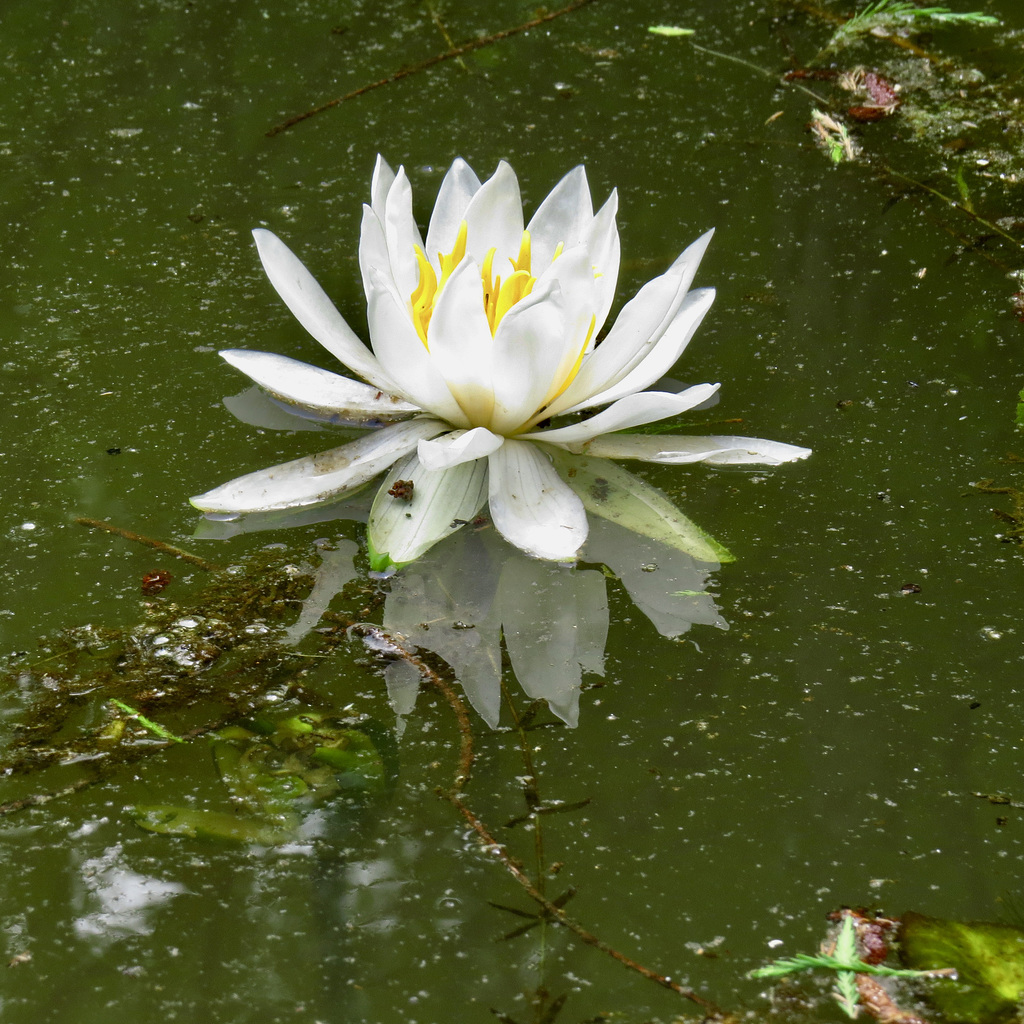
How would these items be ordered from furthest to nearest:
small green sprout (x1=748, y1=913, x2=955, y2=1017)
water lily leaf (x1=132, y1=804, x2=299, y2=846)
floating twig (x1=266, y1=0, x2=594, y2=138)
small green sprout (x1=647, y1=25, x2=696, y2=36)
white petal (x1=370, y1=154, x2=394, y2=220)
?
small green sprout (x1=647, y1=25, x2=696, y2=36) → floating twig (x1=266, y1=0, x2=594, y2=138) → white petal (x1=370, y1=154, x2=394, y2=220) → water lily leaf (x1=132, y1=804, x2=299, y2=846) → small green sprout (x1=748, y1=913, x2=955, y2=1017)

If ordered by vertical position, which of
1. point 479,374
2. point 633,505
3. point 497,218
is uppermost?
point 497,218

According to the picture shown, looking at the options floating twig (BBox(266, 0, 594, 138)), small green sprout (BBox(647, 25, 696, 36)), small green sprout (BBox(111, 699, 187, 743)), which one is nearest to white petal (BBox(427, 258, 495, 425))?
small green sprout (BBox(111, 699, 187, 743))

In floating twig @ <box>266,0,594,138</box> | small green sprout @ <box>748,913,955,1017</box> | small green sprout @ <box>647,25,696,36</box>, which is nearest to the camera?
small green sprout @ <box>748,913,955,1017</box>

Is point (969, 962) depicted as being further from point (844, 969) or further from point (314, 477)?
point (314, 477)

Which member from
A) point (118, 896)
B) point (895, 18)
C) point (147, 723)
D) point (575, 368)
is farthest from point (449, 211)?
point (895, 18)

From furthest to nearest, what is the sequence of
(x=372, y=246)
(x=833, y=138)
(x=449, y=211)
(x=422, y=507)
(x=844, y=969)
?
(x=833, y=138) → (x=449, y=211) → (x=372, y=246) → (x=422, y=507) → (x=844, y=969)

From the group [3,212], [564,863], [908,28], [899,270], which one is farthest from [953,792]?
[908,28]

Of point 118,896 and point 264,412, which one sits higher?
point 264,412

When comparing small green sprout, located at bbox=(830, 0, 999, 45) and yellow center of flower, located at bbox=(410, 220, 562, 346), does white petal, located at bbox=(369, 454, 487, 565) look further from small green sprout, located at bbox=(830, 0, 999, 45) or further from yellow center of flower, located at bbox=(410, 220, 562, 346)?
small green sprout, located at bbox=(830, 0, 999, 45)

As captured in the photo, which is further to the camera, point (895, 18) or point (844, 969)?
point (895, 18)
